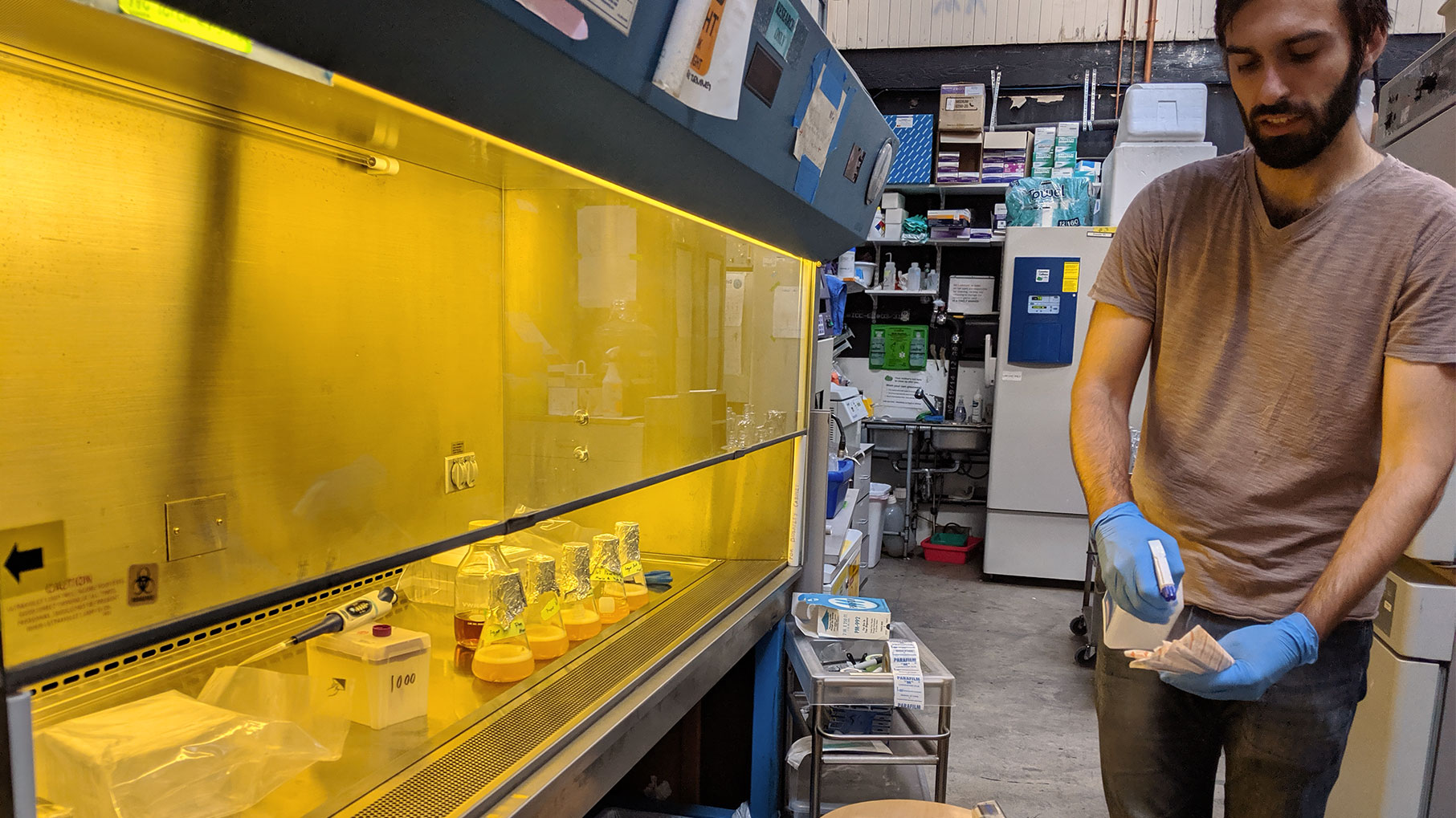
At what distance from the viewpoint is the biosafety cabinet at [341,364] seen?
30.4 inches

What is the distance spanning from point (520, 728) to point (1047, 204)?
15.2 ft

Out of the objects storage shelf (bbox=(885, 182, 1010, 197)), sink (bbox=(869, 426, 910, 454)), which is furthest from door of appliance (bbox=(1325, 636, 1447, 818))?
storage shelf (bbox=(885, 182, 1010, 197))

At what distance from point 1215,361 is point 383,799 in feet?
4.38

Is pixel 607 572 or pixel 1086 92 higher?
pixel 1086 92

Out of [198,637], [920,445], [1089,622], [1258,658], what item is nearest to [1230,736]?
[1258,658]

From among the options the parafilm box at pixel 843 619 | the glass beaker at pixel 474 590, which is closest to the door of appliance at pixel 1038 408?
the parafilm box at pixel 843 619

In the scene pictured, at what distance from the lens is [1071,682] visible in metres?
3.53

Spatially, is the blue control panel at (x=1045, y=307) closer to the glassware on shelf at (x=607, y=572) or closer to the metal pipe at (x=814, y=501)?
the metal pipe at (x=814, y=501)

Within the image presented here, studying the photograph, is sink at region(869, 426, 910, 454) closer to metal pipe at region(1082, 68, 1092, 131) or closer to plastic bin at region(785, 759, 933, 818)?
metal pipe at region(1082, 68, 1092, 131)

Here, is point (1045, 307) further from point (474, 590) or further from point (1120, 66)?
point (474, 590)

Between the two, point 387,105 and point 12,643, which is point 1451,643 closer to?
point 387,105

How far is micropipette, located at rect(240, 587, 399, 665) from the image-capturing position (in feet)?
3.76

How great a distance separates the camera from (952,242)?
5375mm

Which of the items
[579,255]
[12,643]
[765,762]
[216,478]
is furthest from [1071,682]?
[12,643]
